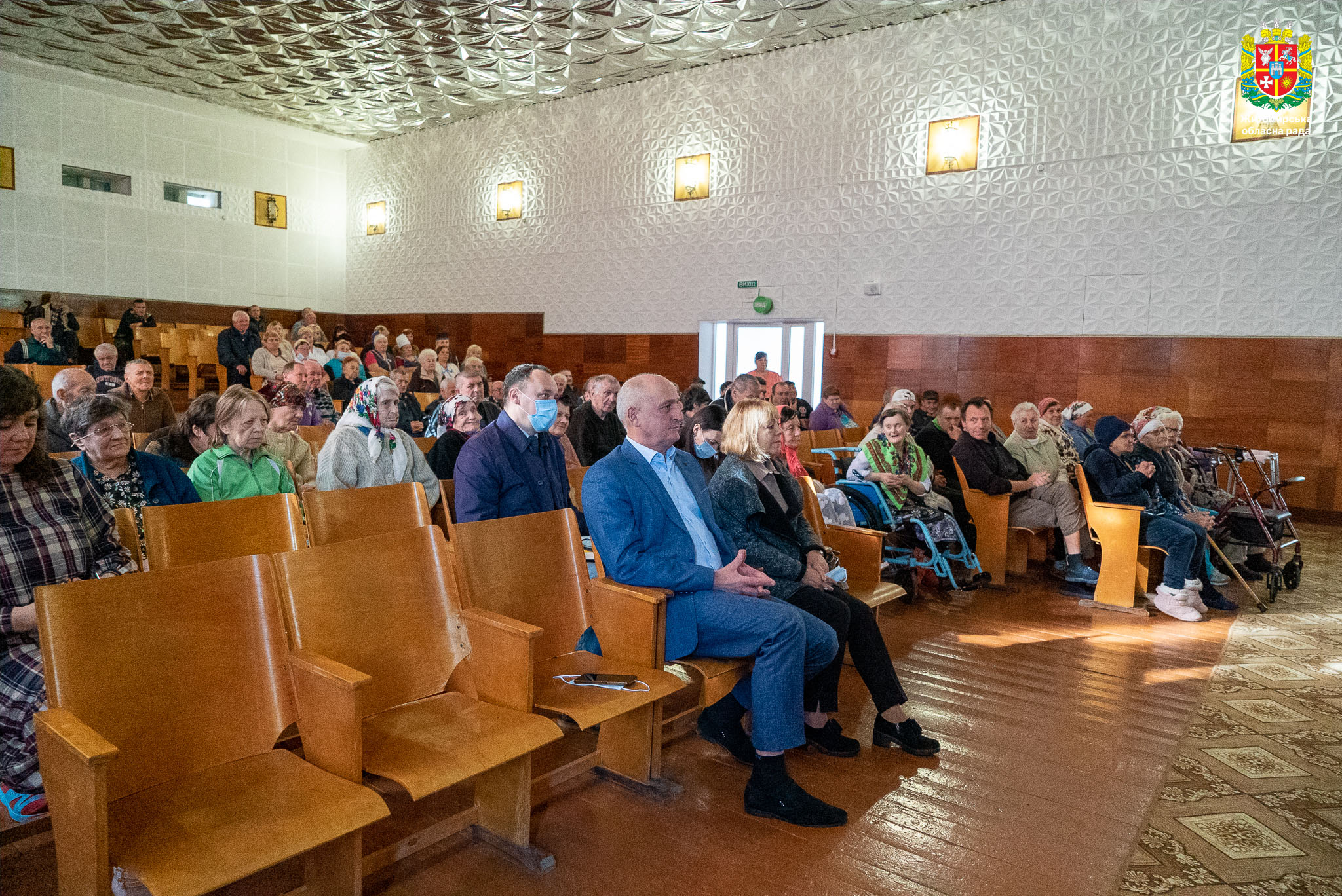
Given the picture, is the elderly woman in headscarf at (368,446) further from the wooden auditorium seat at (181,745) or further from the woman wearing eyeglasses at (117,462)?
the wooden auditorium seat at (181,745)

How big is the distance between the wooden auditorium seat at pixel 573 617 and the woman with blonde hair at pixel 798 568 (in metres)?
0.61

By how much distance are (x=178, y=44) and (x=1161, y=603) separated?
1276 cm

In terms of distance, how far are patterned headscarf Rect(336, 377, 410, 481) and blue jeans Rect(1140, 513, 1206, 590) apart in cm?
439

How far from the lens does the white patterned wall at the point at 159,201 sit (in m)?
12.4

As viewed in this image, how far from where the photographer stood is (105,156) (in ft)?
42.8

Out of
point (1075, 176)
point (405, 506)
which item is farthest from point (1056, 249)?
point (405, 506)

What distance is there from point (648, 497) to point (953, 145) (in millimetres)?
8287

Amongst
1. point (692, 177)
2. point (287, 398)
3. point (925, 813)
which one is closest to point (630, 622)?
point (925, 813)

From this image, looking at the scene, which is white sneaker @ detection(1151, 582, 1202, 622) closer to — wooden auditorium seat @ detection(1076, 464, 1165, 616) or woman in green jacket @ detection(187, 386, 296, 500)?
wooden auditorium seat @ detection(1076, 464, 1165, 616)

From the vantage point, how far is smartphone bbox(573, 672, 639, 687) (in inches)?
96.3

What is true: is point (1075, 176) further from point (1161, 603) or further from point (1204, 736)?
point (1204, 736)

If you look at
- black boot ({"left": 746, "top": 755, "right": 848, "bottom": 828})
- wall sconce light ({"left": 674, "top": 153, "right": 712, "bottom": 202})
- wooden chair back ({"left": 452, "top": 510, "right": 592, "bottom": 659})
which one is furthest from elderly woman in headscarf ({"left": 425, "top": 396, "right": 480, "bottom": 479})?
wall sconce light ({"left": 674, "top": 153, "right": 712, "bottom": 202})

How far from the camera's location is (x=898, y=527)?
17.0 feet

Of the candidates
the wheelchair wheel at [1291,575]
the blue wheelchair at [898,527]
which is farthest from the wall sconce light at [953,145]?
the blue wheelchair at [898,527]
